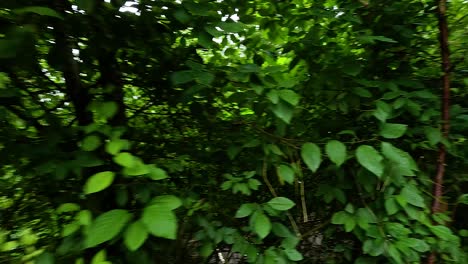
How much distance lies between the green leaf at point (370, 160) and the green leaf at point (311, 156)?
0.53 ft

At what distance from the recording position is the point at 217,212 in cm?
206

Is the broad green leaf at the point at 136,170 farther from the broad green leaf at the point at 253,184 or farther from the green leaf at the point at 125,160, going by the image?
the broad green leaf at the point at 253,184

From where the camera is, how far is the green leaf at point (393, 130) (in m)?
1.62

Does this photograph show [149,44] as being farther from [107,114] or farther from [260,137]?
[260,137]

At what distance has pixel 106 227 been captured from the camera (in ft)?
3.36

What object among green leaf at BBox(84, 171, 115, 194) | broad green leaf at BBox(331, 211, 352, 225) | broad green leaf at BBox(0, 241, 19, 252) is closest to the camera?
green leaf at BBox(84, 171, 115, 194)

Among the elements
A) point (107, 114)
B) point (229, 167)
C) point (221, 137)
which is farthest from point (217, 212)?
point (107, 114)

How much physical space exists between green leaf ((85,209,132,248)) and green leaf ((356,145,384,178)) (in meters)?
0.93

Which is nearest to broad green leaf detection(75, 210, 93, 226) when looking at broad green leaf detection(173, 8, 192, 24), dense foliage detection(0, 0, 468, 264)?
dense foliage detection(0, 0, 468, 264)

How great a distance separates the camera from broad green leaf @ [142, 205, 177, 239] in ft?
3.21

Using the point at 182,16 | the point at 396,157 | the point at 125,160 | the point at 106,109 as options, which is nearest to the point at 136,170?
the point at 125,160

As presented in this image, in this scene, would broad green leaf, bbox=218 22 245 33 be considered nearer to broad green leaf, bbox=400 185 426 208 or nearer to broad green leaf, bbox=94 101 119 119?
broad green leaf, bbox=94 101 119 119

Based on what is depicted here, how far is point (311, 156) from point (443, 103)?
0.93 metres

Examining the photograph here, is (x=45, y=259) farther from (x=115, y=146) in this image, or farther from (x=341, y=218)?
(x=341, y=218)
